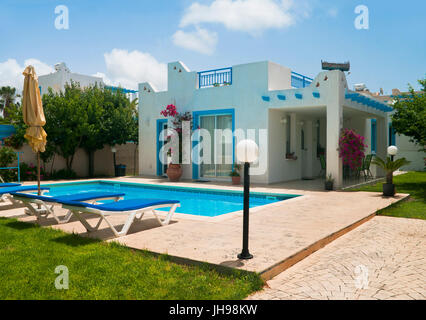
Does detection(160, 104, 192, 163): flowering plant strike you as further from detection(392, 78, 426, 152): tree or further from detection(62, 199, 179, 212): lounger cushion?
detection(62, 199, 179, 212): lounger cushion

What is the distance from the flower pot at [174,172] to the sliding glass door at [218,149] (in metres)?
1.02

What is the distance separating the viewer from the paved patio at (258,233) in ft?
13.4

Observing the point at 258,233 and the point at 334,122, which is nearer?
the point at 258,233

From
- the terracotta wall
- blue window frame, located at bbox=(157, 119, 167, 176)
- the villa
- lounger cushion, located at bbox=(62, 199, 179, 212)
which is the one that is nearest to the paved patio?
lounger cushion, located at bbox=(62, 199, 179, 212)

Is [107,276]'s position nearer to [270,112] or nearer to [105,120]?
[270,112]

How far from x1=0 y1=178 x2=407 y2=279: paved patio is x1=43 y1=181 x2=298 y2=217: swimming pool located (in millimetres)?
1929

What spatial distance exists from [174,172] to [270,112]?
188 inches

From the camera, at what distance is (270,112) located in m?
13.0

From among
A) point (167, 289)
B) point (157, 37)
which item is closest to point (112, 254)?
point (167, 289)

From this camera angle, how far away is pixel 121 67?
1520 centimetres

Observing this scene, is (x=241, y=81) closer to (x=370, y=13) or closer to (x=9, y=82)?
(x=370, y=13)

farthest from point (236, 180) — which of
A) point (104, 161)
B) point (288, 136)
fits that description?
point (104, 161)

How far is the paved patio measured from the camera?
4.07 meters
